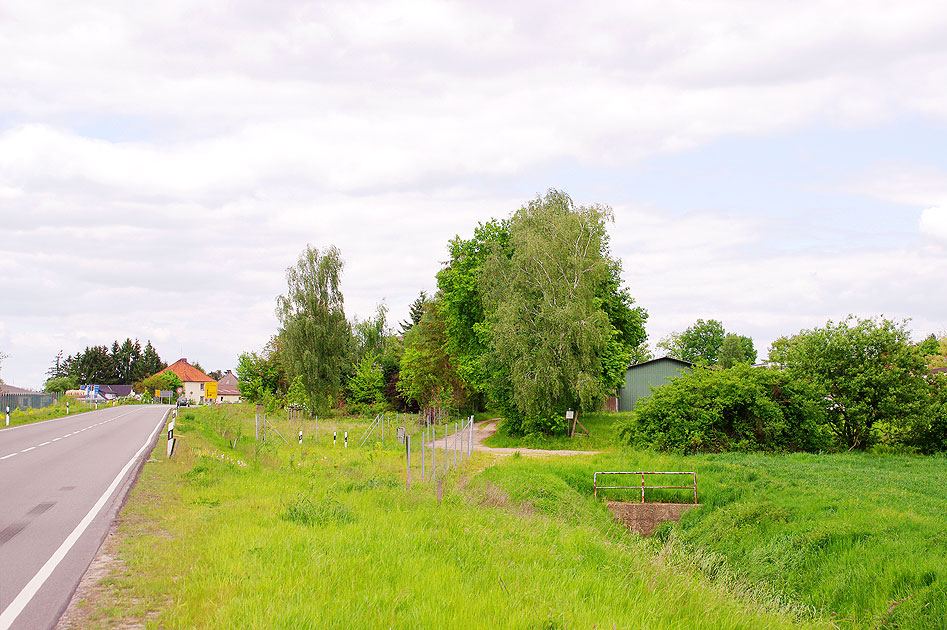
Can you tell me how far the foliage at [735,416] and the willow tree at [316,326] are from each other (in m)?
33.0

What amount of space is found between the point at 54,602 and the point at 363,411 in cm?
6073

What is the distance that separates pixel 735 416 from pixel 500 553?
998 inches

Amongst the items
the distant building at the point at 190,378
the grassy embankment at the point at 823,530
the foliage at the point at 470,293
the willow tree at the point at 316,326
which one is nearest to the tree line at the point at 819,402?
the grassy embankment at the point at 823,530

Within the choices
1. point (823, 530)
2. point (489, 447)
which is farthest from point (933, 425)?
point (489, 447)

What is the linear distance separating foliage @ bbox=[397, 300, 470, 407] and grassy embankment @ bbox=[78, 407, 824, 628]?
41.4 metres

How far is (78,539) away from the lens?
31.6ft

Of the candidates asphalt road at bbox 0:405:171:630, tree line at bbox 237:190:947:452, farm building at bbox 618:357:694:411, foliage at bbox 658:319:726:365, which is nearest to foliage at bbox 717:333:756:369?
foliage at bbox 658:319:726:365

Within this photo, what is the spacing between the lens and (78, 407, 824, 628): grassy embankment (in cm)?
642

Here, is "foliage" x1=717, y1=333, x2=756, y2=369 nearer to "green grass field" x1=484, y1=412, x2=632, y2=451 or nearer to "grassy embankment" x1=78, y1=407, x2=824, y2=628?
"green grass field" x1=484, y1=412, x2=632, y2=451

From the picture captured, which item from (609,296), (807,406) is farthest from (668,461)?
(609,296)

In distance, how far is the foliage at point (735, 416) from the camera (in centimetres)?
3156

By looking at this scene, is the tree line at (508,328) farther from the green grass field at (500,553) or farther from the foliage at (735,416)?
the green grass field at (500,553)

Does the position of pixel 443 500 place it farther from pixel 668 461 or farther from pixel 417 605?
pixel 668 461

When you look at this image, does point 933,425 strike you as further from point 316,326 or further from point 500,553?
point 316,326
